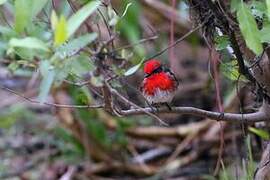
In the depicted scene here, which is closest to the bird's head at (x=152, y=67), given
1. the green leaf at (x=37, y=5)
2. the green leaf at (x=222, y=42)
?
the green leaf at (x=222, y=42)

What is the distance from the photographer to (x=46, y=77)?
120 cm

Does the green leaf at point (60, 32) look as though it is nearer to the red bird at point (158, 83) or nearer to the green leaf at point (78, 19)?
the green leaf at point (78, 19)

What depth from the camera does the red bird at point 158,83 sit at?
223cm

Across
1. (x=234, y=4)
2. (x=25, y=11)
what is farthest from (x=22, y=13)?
(x=234, y=4)

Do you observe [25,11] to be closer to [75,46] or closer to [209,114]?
[75,46]

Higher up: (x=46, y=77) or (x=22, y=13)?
(x=22, y=13)

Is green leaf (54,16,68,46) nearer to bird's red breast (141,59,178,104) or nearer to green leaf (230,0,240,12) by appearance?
green leaf (230,0,240,12)

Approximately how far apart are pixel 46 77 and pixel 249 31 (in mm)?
439

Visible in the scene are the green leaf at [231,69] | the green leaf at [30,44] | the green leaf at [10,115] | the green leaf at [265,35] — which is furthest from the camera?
the green leaf at [10,115]

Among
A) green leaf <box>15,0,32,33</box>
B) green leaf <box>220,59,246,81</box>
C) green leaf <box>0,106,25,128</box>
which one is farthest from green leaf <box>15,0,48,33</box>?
green leaf <box>0,106,25,128</box>

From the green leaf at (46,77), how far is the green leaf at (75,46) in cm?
4

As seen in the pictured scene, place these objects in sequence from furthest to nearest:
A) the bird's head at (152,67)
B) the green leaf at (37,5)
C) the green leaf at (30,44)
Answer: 1. the bird's head at (152,67)
2. the green leaf at (37,5)
3. the green leaf at (30,44)

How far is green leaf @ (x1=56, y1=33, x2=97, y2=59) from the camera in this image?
47.7 inches

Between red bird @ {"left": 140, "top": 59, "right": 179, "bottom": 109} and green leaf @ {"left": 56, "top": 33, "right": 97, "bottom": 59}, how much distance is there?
968mm
